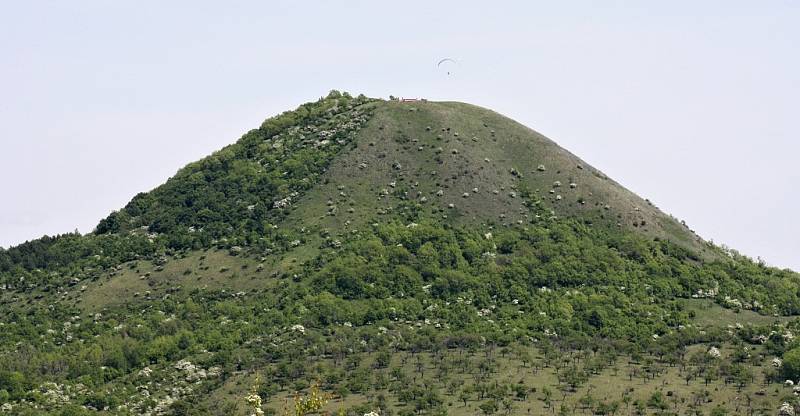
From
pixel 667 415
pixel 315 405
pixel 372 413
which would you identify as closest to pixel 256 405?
pixel 315 405

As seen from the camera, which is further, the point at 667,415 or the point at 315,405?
the point at 667,415

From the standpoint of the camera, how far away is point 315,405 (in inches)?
4589

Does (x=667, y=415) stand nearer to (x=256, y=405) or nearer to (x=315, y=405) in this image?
(x=315, y=405)

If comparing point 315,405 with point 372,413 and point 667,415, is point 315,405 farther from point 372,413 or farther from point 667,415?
point 667,415

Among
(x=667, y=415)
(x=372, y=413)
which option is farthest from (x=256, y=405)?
(x=667, y=415)

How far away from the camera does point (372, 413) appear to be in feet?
629

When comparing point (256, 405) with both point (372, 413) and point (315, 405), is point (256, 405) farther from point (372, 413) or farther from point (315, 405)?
point (372, 413)

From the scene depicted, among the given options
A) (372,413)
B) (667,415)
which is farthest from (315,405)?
(667,415)

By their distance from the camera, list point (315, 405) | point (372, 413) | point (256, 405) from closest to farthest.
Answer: point (256, 405) → point (315, 405) → point (372, 413)

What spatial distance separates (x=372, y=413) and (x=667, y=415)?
40283mm

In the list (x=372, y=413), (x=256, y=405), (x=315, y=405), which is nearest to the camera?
(x=256, y=405)

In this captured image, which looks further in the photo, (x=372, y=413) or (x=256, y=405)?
(x=372, y=413)

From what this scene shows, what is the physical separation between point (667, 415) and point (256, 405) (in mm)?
106628

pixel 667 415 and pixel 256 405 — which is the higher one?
pixel 256 405
